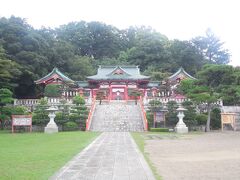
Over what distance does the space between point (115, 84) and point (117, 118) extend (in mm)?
16706

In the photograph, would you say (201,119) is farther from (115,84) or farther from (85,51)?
(85,51)

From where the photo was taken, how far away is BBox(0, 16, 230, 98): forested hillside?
160 feet

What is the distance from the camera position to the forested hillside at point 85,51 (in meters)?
48.6

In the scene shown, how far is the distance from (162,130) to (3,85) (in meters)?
17.8

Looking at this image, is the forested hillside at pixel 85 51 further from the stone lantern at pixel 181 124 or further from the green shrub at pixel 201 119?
the green shrub at pixel 201 119

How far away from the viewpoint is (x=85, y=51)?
3696 inches

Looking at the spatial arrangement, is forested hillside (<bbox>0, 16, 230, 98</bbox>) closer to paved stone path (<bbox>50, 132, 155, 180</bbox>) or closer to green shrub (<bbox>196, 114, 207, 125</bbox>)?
green shrub (<bbox>196, 114, 207, 125</bbox>)

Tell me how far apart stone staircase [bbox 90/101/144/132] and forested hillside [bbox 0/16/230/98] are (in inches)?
389

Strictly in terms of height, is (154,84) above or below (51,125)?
above

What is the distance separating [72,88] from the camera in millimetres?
51688

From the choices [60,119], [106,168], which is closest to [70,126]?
[60,119]

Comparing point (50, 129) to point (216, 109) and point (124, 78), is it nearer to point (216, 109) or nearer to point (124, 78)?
point (216, 109)

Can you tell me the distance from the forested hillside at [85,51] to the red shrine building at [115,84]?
137 inches

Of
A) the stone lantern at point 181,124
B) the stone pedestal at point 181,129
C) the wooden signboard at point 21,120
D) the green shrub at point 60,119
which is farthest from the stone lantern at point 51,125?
the stone lantern at point 181,124
